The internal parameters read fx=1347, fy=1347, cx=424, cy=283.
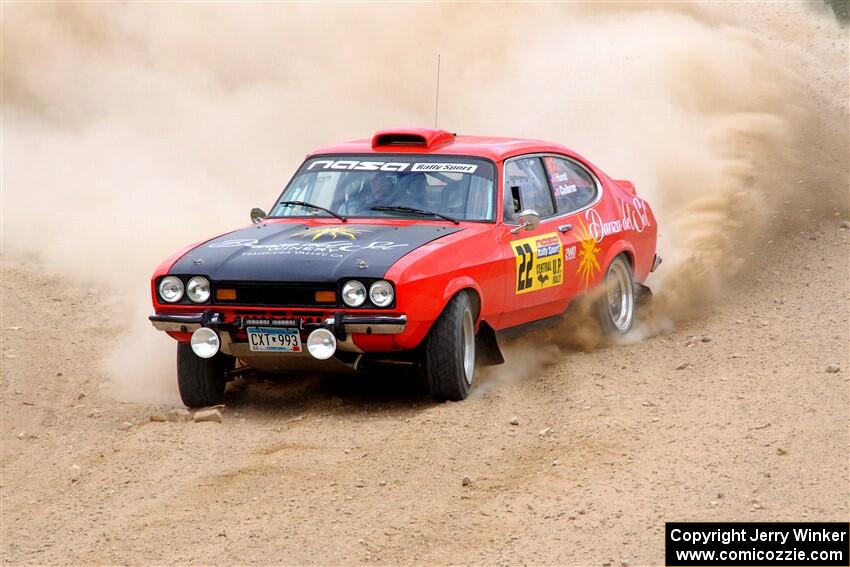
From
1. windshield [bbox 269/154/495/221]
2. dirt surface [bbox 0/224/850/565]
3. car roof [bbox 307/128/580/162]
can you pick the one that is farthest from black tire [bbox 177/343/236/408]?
car roof [bbox 307/128/580/162]

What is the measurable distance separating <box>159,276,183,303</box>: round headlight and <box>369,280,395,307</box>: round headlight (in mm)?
1208

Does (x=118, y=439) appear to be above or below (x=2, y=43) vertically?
below

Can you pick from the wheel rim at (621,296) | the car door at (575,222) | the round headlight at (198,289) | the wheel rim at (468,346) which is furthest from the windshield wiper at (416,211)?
the wheel rim at (621,296)

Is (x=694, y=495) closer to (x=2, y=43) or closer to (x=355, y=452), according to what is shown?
(x=355, y=452)

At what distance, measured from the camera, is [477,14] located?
19078 mm

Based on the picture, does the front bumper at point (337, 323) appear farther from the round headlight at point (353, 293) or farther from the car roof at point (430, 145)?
the car roof at point (430, 145)

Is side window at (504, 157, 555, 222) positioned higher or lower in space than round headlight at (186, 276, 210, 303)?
higher

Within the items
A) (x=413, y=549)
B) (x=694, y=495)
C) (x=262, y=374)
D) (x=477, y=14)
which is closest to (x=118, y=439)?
(x=262, y=374)

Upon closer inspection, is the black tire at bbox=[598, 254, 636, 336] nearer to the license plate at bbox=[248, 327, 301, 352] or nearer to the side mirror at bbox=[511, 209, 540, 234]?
the side mirror at bbox=[511, 209, 540, 234]

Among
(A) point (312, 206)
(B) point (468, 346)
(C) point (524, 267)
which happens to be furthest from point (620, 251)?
(A) point (312, 206)

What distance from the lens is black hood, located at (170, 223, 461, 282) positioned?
24.7 ft

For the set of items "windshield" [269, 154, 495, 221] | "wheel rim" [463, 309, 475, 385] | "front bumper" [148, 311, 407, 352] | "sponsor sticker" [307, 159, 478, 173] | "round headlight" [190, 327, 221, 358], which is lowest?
"wheel rim" [463, 309, 475, 385]

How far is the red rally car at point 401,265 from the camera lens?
24.7 ft

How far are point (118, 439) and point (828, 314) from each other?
4829 millimetres
